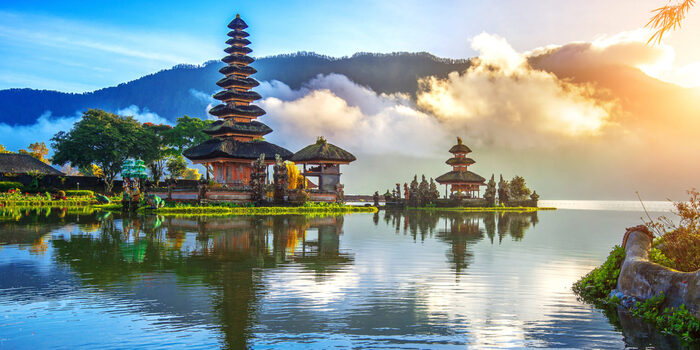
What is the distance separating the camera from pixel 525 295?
9.38m

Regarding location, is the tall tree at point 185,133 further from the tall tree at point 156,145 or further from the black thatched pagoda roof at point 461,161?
the black thatched pagoda roof at point 461,161

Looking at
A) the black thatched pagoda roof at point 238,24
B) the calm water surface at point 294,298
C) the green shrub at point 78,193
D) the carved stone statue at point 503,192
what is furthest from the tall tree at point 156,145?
the calm water surface at point 294,298

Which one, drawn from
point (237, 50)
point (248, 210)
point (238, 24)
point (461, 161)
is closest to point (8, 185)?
point (237, 50)

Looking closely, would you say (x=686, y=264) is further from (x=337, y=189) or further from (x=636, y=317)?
(x=337, y=189)

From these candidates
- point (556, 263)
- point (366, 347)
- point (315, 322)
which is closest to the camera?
point (366, 347)

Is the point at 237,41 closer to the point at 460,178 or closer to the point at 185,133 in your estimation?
the point at 185,133

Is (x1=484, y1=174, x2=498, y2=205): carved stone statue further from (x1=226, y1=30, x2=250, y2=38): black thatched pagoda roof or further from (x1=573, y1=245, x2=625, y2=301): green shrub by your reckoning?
(x1=573, y1=245, x2=625, y2=301): green shrub

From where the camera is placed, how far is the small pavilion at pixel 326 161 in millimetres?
48438

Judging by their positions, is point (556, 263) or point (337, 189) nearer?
point (556, 263)

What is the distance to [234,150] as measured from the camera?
4859 centimetres

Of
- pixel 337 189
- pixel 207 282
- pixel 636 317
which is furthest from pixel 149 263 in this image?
pixel 337 189

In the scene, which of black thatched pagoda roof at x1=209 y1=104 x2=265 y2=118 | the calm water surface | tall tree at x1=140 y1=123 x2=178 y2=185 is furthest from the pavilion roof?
the calm water surface

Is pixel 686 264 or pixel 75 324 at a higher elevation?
pixel 686 264

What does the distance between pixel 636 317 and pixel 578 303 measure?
1.16 meters
